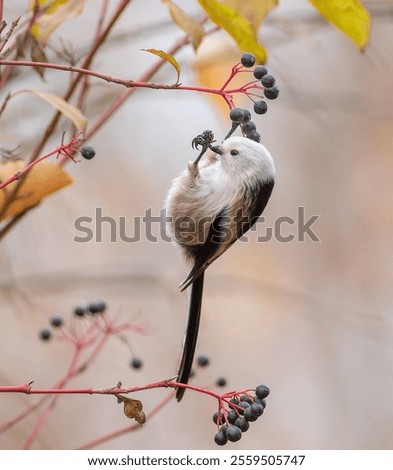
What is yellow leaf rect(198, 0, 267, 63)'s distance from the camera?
3.87 ft

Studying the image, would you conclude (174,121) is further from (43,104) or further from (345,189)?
(43,104)

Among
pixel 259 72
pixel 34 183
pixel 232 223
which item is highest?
pixel 259 72

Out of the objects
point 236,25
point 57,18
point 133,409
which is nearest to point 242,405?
point 133,409

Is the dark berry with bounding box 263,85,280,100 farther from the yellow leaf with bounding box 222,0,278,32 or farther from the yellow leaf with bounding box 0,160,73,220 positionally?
the yellow leaf with bounding box 0,160,73,220

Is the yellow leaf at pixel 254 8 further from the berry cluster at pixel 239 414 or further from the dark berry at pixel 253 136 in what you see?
the berry cluster at pixel 239 414

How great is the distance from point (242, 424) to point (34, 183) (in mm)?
560

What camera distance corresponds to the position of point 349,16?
121 cm

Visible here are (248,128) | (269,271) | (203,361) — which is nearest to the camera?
(248,128)

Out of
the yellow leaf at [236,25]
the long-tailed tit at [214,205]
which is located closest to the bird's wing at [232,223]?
the long-tailed tit at [214,205]

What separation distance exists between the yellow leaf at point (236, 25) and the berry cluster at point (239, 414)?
57 centimetres

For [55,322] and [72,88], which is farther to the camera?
[55,322]

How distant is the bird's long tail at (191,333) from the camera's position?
1.45 metres

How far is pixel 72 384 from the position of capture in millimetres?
4066

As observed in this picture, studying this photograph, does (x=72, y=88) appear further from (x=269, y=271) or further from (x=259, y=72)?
(x=269, y=271)
